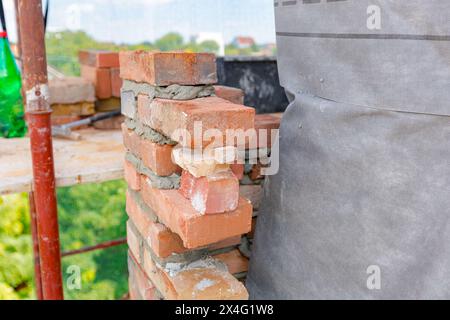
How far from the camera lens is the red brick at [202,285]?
46.9 inches

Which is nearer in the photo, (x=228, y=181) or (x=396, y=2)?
(x=396, y=2)

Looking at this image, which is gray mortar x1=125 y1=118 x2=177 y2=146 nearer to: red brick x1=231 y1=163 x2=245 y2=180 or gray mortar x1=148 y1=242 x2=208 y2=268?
red brick x1=231 y1=163 x2=245 y2=180

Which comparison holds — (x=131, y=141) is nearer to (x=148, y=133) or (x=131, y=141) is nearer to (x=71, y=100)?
(x=148, y=133)

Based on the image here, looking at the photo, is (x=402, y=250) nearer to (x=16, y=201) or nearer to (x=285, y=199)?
(x=285, y=199)

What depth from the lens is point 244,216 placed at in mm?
1149

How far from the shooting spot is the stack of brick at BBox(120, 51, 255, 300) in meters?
1.07

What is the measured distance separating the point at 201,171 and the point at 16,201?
12.9 feet

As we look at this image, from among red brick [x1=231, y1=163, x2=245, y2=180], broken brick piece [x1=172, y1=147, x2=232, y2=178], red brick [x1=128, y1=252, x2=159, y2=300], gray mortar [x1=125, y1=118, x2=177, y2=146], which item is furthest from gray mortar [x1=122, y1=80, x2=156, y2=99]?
red brick [x1=128, y1=252, x2=159, y2=300]

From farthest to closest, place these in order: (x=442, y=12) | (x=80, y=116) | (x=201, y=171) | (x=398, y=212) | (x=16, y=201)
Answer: (x=16, y=201), (x=80, y=116), (x=201, y=171), (x=398, y=212), (x=442, y=12)

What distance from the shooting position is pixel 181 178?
4.04ft

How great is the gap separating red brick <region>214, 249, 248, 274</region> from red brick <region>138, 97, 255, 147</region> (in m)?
0.60

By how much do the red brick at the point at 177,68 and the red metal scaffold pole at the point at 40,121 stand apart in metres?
0.41

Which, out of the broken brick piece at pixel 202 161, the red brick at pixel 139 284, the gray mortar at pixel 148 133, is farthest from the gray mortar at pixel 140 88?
the red brick at pixel 139 284
